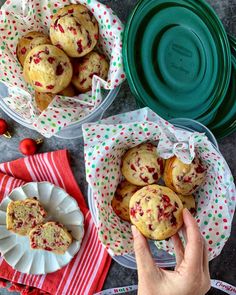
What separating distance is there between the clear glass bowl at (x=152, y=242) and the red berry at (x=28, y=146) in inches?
7.3

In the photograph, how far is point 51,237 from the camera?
1171 mm

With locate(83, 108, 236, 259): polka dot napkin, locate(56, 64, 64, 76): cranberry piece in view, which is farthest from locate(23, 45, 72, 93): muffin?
locate(83, 108, 236, 259): polka dot napkin

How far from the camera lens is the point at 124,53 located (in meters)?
1.01

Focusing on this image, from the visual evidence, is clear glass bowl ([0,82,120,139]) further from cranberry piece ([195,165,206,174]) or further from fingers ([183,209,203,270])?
fingers ([183,209,203,270])

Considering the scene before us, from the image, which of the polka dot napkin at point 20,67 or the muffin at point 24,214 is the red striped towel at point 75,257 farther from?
the polka dot napkin at point 20,67

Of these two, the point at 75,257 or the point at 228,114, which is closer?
the point at 228,114

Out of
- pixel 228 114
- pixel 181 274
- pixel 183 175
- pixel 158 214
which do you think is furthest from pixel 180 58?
pixel 181 274

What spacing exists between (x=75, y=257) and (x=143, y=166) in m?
0.36

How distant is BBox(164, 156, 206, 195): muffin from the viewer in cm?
100

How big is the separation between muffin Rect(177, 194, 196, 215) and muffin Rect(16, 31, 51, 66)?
1.46ft

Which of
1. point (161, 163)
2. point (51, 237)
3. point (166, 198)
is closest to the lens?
point (166, 198)

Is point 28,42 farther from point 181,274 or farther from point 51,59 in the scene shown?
point 181,274

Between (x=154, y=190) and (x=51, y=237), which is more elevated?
(x=154, y=190)

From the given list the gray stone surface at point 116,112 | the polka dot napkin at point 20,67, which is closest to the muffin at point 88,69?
the polka dot napkin at point 20,67
